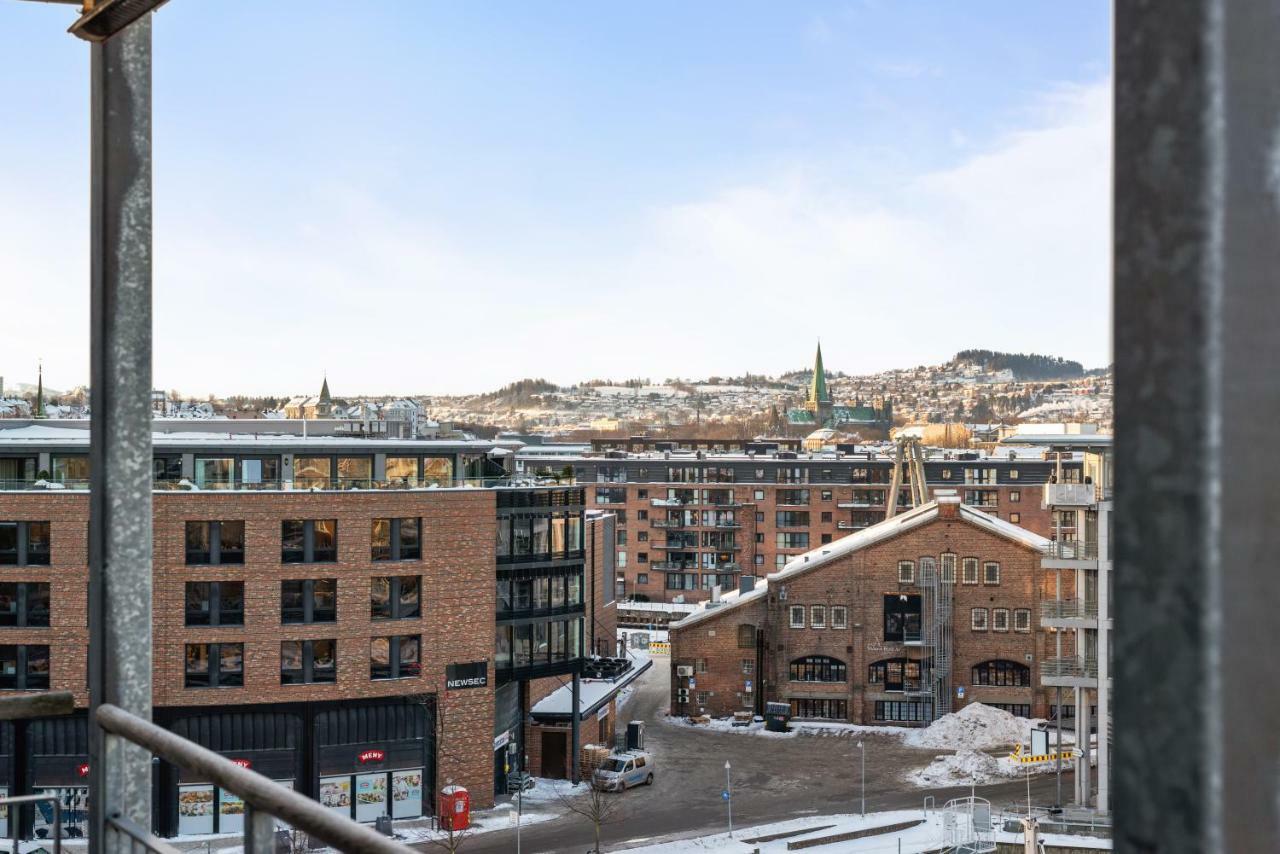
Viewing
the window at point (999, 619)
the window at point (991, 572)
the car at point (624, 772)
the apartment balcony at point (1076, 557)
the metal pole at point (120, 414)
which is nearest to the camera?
the metal pole at point (120, 414)

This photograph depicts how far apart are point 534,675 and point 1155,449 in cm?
3408

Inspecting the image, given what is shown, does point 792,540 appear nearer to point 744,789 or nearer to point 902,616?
point 902,616

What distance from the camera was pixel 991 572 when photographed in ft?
143

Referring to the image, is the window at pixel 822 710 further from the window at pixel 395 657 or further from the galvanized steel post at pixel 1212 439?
the galvanized steel post at pixel 1212 439

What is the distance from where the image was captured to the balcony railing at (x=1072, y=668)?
1280 inches

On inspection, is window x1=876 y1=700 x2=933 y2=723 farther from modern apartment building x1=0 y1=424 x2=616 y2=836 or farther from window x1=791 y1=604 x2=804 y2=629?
modern apartment building x1=0 y1=424 x2=616 y2=836

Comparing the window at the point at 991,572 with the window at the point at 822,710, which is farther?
the window at the point at 822,710

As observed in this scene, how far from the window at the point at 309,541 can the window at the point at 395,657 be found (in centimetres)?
256

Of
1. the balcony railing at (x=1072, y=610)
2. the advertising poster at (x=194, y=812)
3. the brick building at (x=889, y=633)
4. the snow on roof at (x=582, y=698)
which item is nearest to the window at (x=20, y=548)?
the advertising poster at (x=194, y=812)

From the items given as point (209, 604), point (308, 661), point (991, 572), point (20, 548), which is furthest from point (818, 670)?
point (20, 548)

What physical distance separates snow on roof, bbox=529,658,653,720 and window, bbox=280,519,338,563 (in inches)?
360

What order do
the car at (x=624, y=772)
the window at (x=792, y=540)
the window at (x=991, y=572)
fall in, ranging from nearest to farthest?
the car at (x=624, y=772)
the window at (x=991, y=572)
the window at (x=792, y=540)

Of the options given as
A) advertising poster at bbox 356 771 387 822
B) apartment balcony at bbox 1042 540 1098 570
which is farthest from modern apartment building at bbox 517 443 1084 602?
advertising poster at bbox 356 771 387 822

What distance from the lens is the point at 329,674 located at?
3055 centimetres
